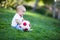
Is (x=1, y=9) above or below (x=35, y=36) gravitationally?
above

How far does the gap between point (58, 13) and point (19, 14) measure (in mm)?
3319

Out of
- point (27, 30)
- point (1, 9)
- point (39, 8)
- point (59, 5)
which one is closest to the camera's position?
point (27, 30)

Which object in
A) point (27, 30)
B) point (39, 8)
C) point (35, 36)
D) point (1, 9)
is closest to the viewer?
point (35, 36)

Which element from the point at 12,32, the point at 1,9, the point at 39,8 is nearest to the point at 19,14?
the point at 12,32

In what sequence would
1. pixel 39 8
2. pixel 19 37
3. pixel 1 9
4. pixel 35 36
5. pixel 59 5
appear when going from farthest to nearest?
1. pixel 39 8
2. pixel 59 5
3. pixel 1 9
4. pixel 35 36
5. pixel 19 37

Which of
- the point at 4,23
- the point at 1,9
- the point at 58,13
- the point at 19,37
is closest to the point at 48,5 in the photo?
the point at 58,13

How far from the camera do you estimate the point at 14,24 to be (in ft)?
11.7

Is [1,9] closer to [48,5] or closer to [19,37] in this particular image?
[19,37]

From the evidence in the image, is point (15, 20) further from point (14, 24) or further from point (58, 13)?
point (58, 13)

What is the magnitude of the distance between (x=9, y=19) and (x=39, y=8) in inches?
149

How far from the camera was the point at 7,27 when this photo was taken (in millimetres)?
3463

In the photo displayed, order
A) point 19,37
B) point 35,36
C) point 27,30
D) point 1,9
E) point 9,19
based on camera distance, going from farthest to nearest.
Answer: point 1,9 → point 9,19 → point 27,30 → point 35,36 → point 19,37

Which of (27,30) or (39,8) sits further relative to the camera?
(39,8)

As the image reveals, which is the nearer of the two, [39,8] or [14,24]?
[14,24]
